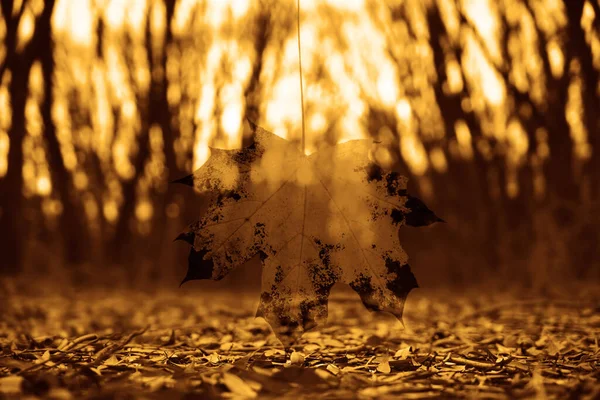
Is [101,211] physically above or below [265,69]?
below

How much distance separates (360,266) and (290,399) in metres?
0.18

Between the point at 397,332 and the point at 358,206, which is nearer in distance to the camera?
the point at 358,206

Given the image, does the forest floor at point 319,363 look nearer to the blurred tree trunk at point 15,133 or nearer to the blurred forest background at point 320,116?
the blurred tree trunk at point 15,133

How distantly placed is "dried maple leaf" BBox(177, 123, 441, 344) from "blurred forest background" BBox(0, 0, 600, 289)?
6.21 ft

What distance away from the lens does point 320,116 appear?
3.36 metres

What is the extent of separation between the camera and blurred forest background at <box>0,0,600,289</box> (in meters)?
3.08

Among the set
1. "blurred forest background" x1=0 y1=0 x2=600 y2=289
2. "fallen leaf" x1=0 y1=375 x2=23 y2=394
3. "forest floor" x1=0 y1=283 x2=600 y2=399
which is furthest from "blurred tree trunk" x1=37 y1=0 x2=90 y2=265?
"fallen leaf" x1=0 y1=375 x2=23 y2=394

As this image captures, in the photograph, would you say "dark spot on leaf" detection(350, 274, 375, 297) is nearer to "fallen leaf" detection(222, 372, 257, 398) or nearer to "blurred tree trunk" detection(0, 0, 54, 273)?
"fallen leaf" detection(222, 372, 257, 398)

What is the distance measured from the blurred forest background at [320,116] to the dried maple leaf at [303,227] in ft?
6.21

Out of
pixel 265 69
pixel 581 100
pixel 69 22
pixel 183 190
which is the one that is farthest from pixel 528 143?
pixel 69 22

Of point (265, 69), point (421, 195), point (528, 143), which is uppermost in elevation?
point (265, 69)

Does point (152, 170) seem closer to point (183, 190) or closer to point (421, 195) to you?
point (183, 190)

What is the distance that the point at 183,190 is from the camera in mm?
4191

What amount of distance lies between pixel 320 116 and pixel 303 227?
105 inches
